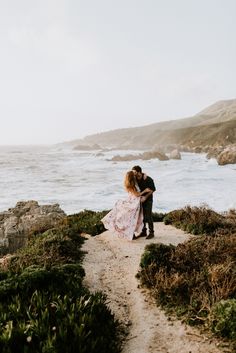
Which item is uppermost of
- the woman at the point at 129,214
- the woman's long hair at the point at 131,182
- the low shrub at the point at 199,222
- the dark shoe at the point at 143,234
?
the woman's long hair at the point at 131,182

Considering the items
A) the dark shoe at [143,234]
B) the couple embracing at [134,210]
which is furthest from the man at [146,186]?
the dark shoe at [143,234]

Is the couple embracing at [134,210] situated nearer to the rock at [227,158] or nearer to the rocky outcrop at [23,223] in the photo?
the rocky outcrop at [23,223]

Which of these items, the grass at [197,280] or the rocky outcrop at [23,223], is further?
the rocky outcrop at [23,223]

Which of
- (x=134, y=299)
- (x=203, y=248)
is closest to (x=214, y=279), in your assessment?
(x=134, y=299)

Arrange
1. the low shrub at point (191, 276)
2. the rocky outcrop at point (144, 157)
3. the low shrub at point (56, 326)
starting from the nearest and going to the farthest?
the low shrub at point (56, 326)
the low shrub at point (191, 276)
the rocky outcrop at point (144, 157)

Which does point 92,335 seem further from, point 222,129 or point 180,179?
point 222,129

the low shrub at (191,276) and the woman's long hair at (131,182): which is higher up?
the woman's long hair at (131,182)

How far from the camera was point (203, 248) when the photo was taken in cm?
838

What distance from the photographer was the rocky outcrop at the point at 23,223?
14127 mm

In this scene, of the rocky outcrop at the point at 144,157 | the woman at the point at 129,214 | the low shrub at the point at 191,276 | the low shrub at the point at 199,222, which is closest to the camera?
the low shrub at the point at 191,276

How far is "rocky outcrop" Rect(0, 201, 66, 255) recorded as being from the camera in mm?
14127

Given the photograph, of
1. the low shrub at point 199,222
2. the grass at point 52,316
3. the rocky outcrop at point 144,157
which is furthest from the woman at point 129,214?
the rocky outcrop at point 144,157

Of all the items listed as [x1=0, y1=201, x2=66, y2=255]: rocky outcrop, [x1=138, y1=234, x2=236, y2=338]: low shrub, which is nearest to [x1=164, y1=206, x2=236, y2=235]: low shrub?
[x1=138, y1=234, x2=236, y2=338]: low shrub

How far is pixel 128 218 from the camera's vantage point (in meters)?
11.0
